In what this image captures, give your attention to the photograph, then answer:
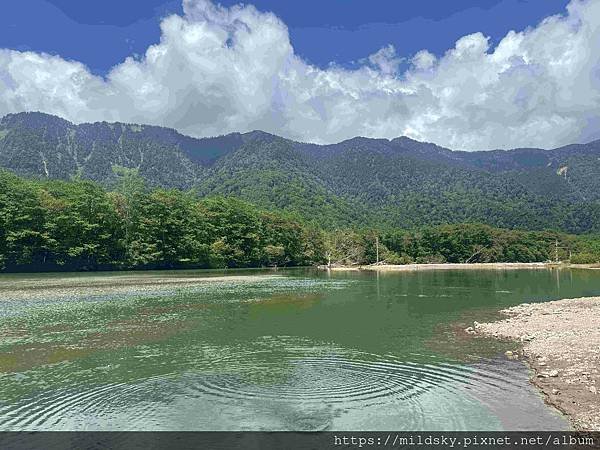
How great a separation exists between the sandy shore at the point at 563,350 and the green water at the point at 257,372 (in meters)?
0.58

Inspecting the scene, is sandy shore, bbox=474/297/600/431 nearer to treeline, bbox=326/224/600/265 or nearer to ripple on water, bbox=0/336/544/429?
ripple on water, bbox=0/336/544/429

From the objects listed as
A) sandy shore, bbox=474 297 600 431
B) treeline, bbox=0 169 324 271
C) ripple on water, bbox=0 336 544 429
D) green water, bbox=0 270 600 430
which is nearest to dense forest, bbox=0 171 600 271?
treeline, bbox=0 169 324 271

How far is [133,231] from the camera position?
10662 centimetres

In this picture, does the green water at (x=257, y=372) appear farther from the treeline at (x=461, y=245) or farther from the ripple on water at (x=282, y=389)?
the treeline at (x=461, y=245)

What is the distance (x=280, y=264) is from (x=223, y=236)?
18.6 metres

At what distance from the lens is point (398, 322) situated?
29516 mm

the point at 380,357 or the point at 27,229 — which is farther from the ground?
the point at 27,229

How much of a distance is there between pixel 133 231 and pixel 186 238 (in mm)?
11395

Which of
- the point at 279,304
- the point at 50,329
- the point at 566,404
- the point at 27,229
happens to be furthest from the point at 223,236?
the point at 566,404

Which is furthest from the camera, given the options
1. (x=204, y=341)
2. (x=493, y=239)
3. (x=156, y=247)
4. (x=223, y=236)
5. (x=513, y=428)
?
(x=493, y=239)

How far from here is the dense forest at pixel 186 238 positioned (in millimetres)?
91688

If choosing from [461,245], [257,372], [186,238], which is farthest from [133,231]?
[461,245]

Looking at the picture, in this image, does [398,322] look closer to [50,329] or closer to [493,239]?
[50,329]

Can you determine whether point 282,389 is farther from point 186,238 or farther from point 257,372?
point 186,238
